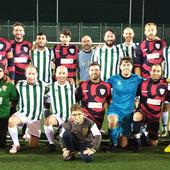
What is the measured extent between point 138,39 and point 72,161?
55.5 feet

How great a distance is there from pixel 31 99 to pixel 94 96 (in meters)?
0.72

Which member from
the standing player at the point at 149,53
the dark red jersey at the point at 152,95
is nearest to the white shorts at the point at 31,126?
the dark red jersey at the point at 152,95

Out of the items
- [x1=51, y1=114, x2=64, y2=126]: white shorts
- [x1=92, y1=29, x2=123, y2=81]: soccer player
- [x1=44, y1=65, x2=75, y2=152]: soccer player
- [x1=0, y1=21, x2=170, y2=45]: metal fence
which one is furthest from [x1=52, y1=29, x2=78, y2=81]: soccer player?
[x1=0, y1=21, x2=170, y2=45]: metal fence

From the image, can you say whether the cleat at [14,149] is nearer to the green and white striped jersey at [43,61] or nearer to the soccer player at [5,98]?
the soccer player at [5,98]

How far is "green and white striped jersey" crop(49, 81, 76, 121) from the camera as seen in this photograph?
3635 mm

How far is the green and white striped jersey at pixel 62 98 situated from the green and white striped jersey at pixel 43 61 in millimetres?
801

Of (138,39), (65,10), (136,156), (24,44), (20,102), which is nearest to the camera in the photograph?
(136,156)

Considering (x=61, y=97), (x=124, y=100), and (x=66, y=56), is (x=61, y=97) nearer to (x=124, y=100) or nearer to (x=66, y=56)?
(x=124, y=100)

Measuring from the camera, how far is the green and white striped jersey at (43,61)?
4395 mm

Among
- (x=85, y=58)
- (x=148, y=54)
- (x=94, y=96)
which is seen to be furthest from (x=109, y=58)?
(x=94, y=96)

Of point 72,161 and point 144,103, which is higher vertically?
point 144,103

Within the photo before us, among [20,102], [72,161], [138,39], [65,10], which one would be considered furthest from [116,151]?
[65,10]

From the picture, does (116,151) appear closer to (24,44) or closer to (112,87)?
(112,87)

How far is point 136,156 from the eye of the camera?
3350 mm
